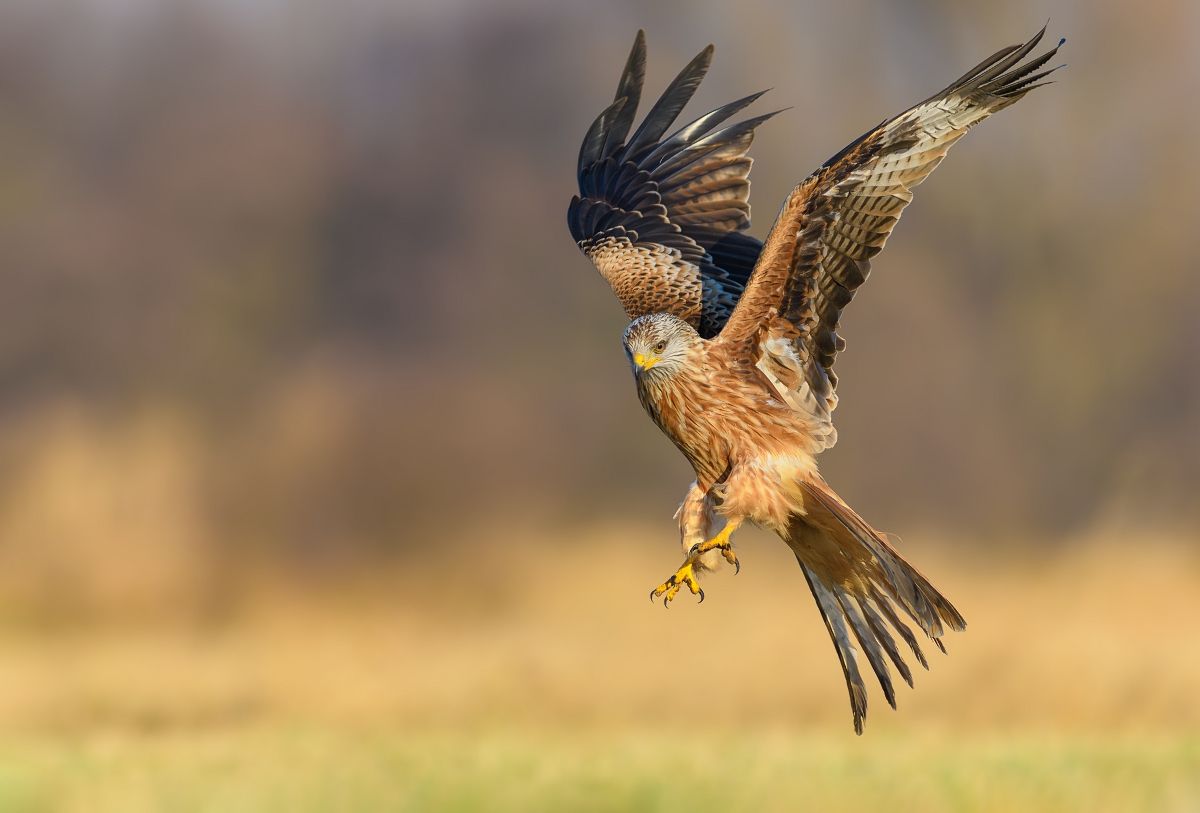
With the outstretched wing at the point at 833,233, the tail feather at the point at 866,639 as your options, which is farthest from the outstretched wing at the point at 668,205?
the tail feather at the point at 866,639

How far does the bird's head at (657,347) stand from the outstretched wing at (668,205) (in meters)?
1.78

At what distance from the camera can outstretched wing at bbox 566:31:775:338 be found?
8750 millimetres

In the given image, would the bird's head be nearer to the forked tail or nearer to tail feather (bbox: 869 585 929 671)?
the forked tail

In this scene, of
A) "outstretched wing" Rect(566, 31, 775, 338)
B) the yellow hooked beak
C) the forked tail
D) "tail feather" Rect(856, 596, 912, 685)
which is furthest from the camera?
"outstretched wing" Rect(566, 31, 775, 338)

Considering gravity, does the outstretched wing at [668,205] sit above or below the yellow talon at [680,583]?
above

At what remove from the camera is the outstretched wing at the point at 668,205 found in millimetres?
8750

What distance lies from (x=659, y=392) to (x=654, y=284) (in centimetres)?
232

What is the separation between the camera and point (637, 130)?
9.88 m

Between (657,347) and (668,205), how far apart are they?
335cm

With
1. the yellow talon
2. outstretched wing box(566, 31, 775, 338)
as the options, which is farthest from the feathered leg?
outstretched wing box(566, 31, 775, 338)

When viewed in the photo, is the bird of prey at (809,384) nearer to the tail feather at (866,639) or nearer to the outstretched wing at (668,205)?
the tail feather at (866,639)

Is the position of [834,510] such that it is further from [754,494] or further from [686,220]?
[686,220]

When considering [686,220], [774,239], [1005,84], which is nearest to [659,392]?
[774,239]

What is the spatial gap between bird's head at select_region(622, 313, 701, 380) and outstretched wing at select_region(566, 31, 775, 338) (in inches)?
70.0
